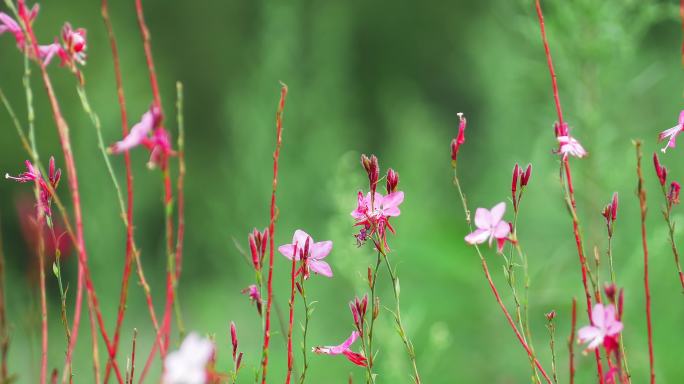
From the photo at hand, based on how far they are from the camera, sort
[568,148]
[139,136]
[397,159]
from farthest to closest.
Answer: [397,159], [568,148], [139,136]

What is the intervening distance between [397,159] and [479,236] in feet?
13.3

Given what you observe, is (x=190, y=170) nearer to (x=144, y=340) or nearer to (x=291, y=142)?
(x=144, y=340)

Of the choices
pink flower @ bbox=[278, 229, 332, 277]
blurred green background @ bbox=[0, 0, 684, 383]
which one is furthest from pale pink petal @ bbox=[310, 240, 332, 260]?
blurred green background @ bbox=[0, 0, 684, 383]

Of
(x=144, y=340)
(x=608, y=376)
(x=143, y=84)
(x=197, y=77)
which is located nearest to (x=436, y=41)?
(x=197, y=77)

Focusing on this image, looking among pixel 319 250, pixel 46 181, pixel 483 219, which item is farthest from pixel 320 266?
pixel 46 181

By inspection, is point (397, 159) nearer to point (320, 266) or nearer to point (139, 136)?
point (320, 266)

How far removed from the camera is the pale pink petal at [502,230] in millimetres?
707

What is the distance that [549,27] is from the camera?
2.04 m

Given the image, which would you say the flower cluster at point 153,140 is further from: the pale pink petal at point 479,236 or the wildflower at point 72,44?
the pale pink petal at point 479,236

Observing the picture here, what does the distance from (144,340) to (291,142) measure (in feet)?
8.99

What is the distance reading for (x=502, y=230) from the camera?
0.71 meters

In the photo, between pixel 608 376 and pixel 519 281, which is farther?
pixel 519 281

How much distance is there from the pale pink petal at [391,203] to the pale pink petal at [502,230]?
0.09m

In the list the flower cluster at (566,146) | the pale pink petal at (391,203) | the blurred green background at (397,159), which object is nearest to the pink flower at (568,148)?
the flower cluster at (566,146)
